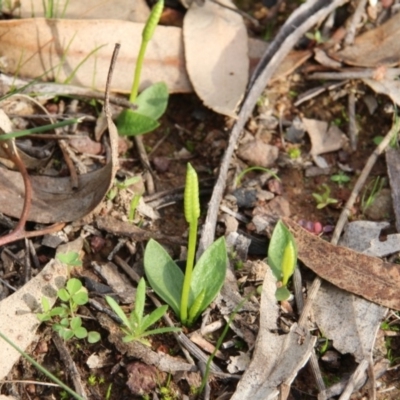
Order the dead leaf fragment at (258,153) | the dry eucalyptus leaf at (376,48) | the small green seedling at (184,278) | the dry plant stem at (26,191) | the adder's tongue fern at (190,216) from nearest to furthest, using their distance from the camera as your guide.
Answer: the adder's tongue fern at (190,216) < the small green seedling at (184,278) < the dry plant stem at (26,191) < the dead leaf fragment at (258,153) < the dry eucalyptus leaf at (376,48)

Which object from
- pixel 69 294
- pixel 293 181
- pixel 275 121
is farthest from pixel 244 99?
pixel 69 294

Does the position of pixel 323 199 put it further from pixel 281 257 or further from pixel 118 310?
pixel 118 310

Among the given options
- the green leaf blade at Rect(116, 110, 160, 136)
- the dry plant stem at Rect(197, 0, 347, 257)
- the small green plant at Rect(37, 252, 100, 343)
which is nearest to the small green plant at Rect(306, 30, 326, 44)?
the dry plant stem at Rect(197, 0, 347, 257)

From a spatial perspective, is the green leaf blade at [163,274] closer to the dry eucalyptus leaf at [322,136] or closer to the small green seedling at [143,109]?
the small green seedling at [143,109]

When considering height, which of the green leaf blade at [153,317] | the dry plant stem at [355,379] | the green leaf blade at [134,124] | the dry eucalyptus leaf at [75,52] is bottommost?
Answer: the dry plant stem at [355,379]

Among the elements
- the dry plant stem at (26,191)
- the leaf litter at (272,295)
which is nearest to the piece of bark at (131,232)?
the leaf litter at (272,295)

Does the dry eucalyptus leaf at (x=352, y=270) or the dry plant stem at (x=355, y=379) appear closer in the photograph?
the dry plant stem at (x=355, y=379)

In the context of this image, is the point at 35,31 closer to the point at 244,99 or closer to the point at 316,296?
the point at 244,99
